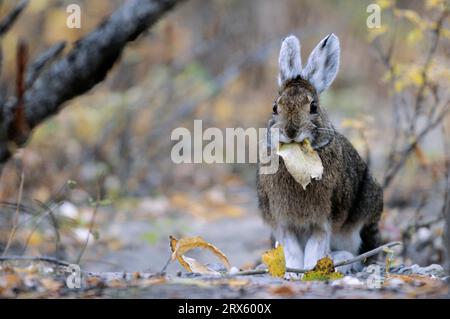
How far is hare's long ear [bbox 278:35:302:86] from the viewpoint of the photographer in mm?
6707

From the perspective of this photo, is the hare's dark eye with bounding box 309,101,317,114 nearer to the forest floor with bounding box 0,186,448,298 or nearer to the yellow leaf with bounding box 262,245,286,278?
the yellow leaf with bounding box 262,245,286,278

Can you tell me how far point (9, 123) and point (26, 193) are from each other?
13.6 ft

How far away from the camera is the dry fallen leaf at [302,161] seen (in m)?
6.33

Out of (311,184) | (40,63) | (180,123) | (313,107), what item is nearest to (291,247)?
(311,184)

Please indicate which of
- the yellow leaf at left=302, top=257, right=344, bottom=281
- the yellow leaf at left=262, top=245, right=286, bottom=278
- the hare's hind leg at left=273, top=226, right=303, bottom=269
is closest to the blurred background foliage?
the hare's hind leg at left=273, top=226, right=303, bottom=269

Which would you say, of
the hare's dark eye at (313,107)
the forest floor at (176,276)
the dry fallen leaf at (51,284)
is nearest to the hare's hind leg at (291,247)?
the forest floor at (176,276)

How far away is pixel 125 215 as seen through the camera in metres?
12.4

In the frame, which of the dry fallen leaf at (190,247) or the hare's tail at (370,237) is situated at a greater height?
the hare's tail at (370,237)

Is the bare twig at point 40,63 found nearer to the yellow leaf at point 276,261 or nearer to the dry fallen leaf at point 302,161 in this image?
the dry fallen leaf at point 302,161

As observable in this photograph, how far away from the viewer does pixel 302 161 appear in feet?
20.8

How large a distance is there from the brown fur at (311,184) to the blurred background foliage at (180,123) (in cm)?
205

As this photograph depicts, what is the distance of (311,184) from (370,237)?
1111 mm
